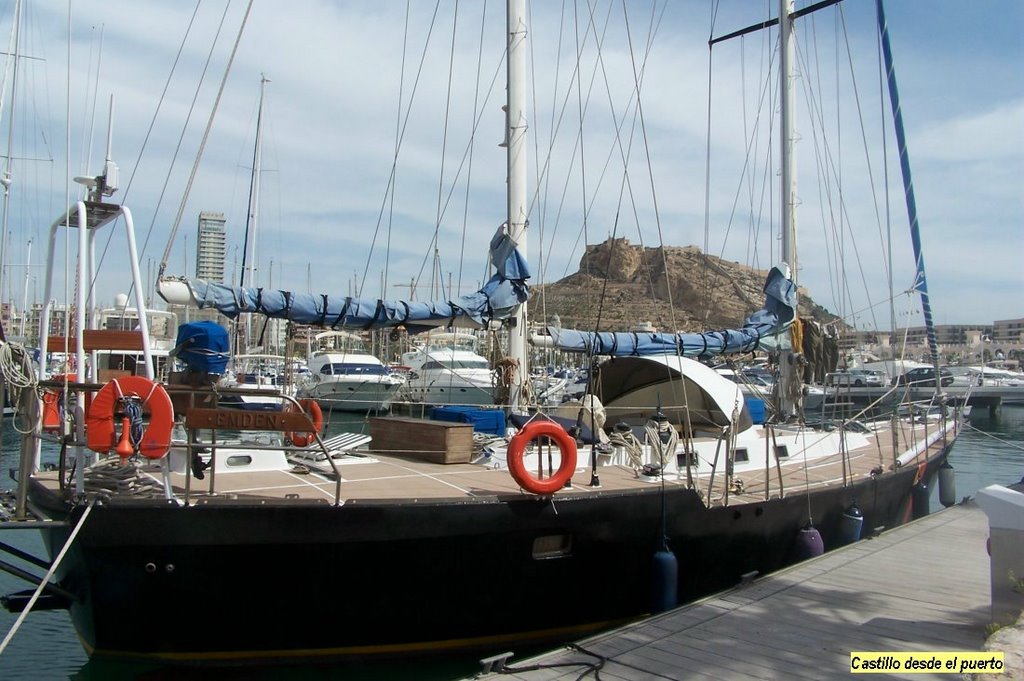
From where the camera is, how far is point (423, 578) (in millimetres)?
7715

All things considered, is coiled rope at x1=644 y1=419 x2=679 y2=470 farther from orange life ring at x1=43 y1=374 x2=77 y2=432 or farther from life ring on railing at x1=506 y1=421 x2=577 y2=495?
orange life ring at x1=43 y1=374 x2=77 y2=432

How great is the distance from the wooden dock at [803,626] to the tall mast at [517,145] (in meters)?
4.79

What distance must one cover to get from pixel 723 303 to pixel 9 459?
68.6 metres

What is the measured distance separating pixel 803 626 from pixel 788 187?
11880 millimetres

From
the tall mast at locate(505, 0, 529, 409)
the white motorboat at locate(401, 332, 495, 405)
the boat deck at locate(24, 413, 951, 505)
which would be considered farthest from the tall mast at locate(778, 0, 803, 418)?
the white motorboat at locate(401, 332, 495, 405)

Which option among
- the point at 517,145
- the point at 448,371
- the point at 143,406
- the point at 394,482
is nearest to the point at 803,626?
the point at 394,482

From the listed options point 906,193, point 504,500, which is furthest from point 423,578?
point 906,193

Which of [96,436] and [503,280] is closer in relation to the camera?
[96,436]

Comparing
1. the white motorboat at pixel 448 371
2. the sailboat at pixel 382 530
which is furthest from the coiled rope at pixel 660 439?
the white motorboat at pixel 448 371

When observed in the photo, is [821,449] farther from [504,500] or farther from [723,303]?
[723,303]

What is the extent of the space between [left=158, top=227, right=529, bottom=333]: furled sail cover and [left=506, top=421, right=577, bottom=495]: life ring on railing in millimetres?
3616

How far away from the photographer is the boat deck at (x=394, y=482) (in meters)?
7.48

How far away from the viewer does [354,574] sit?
741cm

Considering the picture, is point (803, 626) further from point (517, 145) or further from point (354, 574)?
point (517, 145)
